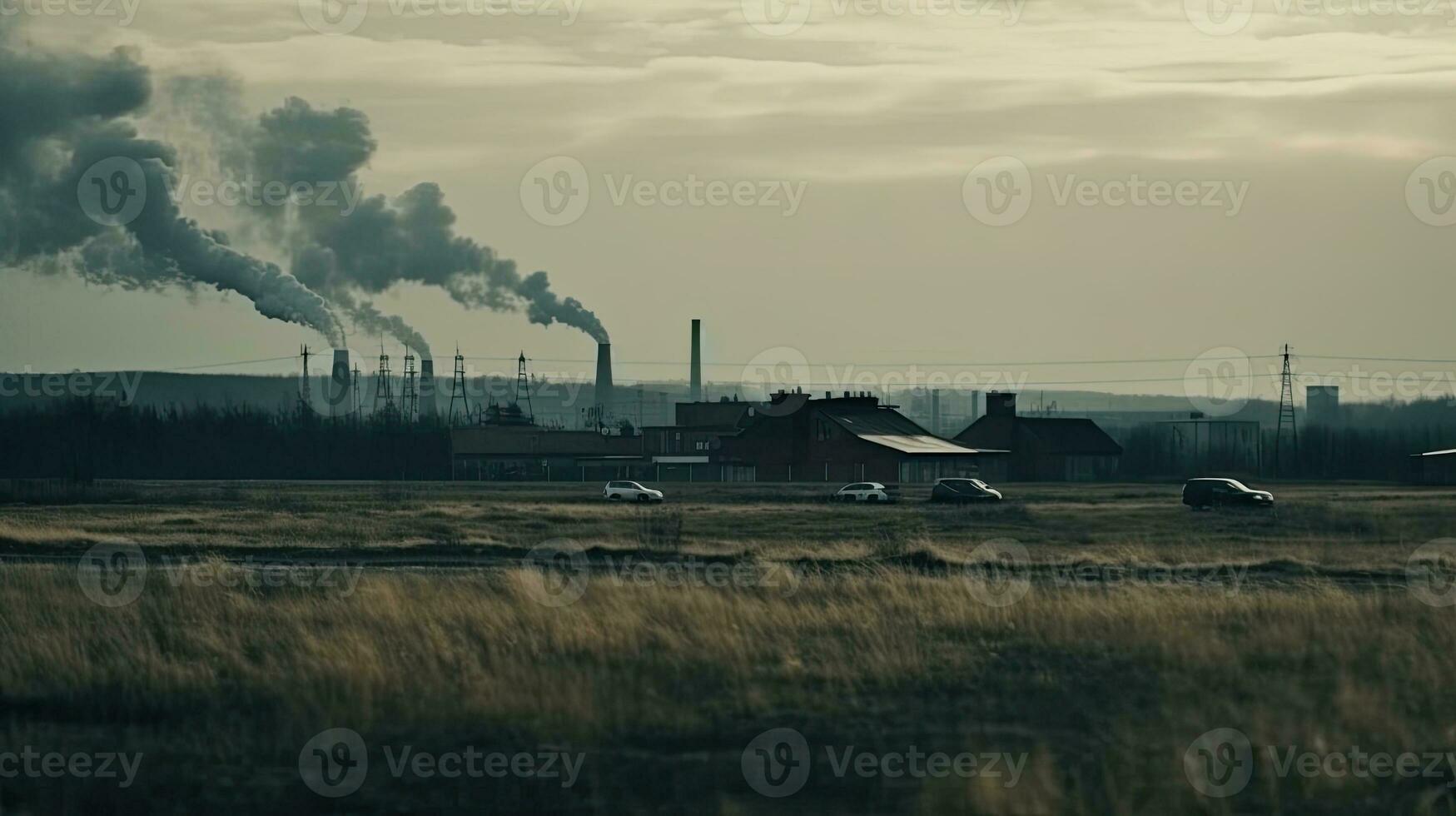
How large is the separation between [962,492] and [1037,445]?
48390 mm

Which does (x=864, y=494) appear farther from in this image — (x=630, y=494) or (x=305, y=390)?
(x=305, y=390)

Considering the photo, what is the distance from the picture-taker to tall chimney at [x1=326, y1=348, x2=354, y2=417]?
15412 cm

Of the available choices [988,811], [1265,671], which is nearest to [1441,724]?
[1265,671]

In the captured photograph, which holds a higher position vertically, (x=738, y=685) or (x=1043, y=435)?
(x=1043, y=435)

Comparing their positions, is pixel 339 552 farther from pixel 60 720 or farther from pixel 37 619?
pixel 60 720

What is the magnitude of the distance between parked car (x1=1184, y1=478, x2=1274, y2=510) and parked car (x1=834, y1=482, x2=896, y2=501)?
14.2 m

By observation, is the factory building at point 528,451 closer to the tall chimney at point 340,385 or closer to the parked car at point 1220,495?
the tall chimney at point 340,385

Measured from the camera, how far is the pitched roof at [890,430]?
101938mm

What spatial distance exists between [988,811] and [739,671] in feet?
18.3

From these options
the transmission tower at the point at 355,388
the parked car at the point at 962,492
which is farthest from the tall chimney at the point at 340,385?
the parked car at the point at 962,492

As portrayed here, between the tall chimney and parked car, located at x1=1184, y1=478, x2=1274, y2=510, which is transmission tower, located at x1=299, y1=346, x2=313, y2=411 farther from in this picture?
parked car, located at x1=1184, y1=478, x2=1274, y2=510

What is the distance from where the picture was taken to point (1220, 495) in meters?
62.6

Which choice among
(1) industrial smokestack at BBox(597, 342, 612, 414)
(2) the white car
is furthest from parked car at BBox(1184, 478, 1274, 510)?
(1) industrial smokestack at BBox(597, 342, 612, 414)

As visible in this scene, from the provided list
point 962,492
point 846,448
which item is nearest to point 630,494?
point 962,492
